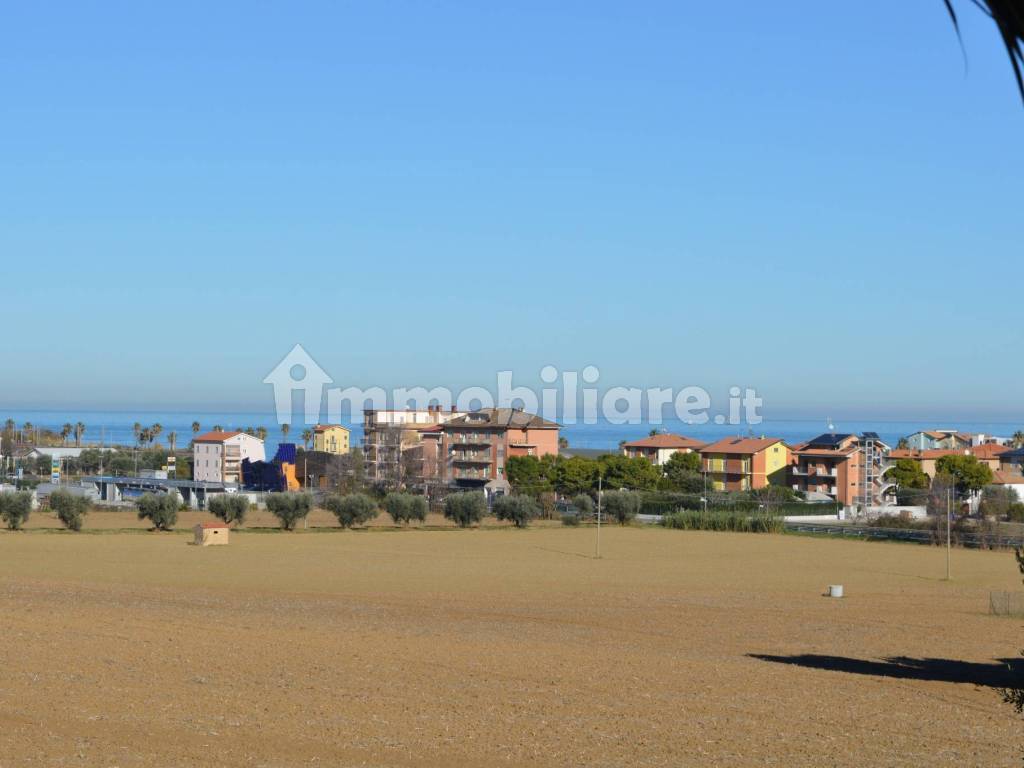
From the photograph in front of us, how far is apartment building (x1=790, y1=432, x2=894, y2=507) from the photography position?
98.2 m

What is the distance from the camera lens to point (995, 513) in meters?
74.4

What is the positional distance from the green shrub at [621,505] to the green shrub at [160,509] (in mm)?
25057

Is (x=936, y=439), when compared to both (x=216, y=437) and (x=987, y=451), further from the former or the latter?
(x=216, y=437)

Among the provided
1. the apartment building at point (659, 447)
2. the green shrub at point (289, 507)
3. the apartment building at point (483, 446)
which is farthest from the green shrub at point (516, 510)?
the apartment building at point (659, 447)

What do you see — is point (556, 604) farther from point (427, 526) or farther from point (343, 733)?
point (427, 526)

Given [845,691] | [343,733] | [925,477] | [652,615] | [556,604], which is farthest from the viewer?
[925,477]

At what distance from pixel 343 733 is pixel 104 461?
13829cm

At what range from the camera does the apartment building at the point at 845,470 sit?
98.2m

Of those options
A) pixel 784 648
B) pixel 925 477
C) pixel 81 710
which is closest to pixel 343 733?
pixel 81 710

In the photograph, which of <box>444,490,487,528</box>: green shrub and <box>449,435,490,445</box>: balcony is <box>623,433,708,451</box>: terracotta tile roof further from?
<box>444,490,487,528</box>: green shrub

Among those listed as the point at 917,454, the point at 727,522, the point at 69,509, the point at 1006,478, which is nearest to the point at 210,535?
the point at 69,509

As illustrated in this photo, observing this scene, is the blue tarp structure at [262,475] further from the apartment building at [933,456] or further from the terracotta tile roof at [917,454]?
the apartment building at [933,456]

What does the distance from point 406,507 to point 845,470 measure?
41665 mm

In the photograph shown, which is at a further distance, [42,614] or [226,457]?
[226,457]
